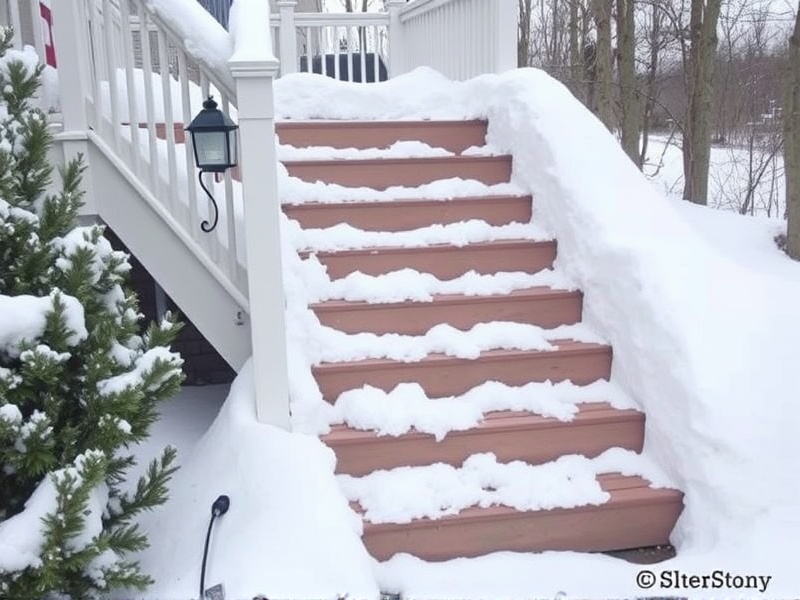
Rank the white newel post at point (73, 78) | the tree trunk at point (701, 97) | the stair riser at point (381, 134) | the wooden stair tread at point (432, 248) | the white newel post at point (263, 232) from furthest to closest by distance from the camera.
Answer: the tree trunk at point (701, 97) < the stair riser at point (381, 134) < the wooden stair tread at point (432, 248) < the white newel post at point (73, 78) < the white newel post at point (263, 232)

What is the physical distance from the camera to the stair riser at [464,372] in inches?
109

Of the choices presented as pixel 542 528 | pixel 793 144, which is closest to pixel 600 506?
pixel 542 528

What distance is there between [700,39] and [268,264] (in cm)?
647

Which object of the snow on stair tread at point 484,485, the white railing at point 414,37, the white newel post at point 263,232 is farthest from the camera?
the white railing at point 414,37

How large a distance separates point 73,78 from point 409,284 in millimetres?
1547

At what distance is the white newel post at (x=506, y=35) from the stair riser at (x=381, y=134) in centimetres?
37

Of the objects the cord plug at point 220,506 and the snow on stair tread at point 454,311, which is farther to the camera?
the snow on stair tread at point 454,311

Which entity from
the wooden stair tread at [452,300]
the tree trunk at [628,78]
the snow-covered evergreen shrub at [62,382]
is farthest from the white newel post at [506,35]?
the tree trunk at [628,78]

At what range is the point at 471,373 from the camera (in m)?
2.87

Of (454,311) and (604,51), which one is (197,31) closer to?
(454,311)

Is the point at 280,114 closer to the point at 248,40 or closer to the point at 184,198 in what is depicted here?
the point at 184,198

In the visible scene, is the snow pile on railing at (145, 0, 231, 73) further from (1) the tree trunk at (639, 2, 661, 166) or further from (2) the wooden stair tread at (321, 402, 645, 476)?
(1) the tree trunk at (639, 2, 661, 166)

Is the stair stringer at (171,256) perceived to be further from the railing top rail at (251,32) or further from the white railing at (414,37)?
the white railing at (414,37)

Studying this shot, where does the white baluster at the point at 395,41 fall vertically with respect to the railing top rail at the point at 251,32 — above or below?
above
